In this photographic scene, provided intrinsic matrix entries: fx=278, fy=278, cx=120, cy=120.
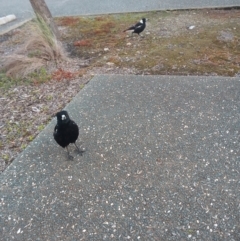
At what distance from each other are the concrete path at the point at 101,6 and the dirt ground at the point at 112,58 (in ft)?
2.35

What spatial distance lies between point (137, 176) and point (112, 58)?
9.83ft

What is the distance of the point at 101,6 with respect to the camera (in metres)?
8.99

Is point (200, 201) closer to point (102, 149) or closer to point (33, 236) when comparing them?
point (102, 149)

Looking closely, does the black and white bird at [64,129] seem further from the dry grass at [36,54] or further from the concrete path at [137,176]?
the dry grass at [36,54]

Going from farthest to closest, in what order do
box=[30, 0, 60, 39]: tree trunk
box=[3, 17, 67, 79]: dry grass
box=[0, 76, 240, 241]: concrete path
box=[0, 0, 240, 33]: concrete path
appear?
1. box=[0, 0, 240, 33]: concrete path
2. box=[30, 0, 60, 39]: tree trunk
3. box=[3, 17, 67, 79]: dry grass
4. box=[0, 76, 240, 241]: concrete path

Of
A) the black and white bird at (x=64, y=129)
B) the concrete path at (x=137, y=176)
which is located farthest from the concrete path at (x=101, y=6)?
the black and white bird at (x=64, y=129)

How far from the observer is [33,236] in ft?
6.73

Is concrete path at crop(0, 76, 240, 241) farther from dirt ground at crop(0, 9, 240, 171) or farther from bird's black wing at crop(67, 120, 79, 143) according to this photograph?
dirt ground at crop(0, 9, 240, 171)

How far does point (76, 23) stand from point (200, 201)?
21.0 feet

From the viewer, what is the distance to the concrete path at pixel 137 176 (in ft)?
6.72

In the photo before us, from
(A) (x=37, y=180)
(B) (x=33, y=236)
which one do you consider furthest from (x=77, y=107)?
(B) (x=33, y=236)

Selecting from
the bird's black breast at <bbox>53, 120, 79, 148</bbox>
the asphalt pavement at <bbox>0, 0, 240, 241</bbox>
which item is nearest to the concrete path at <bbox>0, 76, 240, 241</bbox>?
the asphalt pavement at <bbox>0, 0, 240, 241</bbox>

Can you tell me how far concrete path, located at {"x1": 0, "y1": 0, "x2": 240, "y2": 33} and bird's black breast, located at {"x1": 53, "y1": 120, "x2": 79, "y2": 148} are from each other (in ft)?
18.2

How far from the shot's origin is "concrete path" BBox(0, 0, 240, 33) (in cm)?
761
